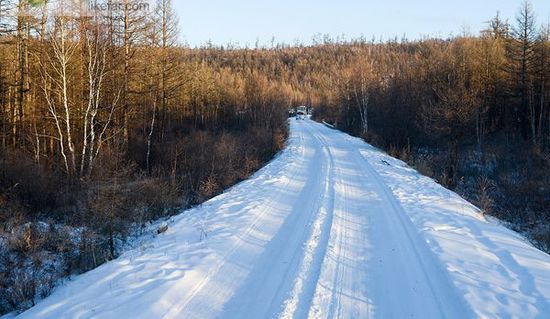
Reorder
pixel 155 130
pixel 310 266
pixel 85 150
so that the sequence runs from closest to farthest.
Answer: pixel 310 266
pixel 85 150
pixel 155 130

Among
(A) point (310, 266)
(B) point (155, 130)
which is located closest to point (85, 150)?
(B) point (155, 130)

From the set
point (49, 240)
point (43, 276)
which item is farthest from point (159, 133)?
point (43, 276)

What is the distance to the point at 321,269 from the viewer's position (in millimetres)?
6840

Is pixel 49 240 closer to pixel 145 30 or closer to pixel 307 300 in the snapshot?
pixel 307 300

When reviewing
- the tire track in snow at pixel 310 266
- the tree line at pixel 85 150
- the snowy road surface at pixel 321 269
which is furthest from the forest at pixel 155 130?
the tire track in snow at pixel 310 266

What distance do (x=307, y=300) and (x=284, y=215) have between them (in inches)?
195

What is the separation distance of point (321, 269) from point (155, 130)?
2678 cm

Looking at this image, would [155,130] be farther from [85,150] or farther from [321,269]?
[321,269]

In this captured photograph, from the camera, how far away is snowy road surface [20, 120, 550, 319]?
5.60 metres

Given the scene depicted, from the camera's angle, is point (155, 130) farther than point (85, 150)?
Yes

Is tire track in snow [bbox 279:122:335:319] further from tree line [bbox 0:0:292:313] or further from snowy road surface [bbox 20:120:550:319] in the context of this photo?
tree line [bbox 0:0:292:313]

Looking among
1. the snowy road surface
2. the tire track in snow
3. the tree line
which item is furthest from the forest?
the tire track in snow

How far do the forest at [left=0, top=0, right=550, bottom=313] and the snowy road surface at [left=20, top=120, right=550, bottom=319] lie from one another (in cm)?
219

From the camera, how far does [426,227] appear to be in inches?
369
